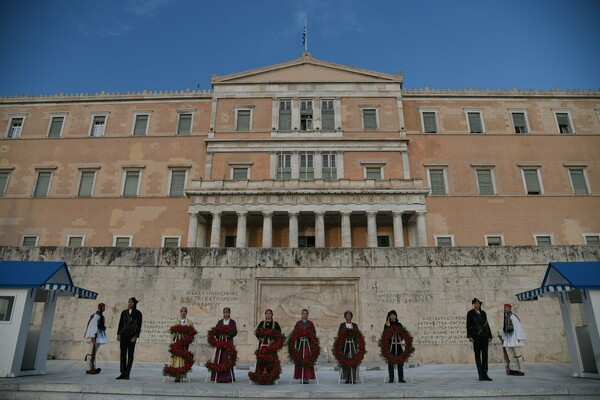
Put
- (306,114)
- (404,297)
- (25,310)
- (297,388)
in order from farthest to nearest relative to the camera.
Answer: (306,114) → (404,297) → (25,310) → (297,388)

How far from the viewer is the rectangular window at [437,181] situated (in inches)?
1318

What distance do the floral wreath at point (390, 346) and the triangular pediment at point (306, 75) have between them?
30418 millimetres

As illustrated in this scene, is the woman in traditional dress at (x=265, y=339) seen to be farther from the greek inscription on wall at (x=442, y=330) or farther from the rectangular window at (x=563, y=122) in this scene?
the rectangular window at (x=563, y=122)

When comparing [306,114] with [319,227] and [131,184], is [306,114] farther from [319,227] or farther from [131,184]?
[131,184]

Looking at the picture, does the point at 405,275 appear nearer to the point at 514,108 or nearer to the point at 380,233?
the point at 380,233

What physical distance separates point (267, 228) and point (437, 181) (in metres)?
14.2

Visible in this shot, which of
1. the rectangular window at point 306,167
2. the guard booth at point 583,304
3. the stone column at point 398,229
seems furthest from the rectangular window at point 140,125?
the guard booth at point 583,304

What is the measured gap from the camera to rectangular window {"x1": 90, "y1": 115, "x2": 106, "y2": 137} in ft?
120

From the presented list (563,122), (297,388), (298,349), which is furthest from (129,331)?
(563,122)

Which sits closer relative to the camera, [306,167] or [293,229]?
[293,229]

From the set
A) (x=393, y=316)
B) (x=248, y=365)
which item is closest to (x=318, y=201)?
(x=248, y=365)

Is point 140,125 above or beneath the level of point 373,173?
above

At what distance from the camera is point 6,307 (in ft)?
31.0

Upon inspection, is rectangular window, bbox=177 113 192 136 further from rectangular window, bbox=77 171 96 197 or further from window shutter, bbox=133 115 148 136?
rectangular window, bbox=77 171 96 197
